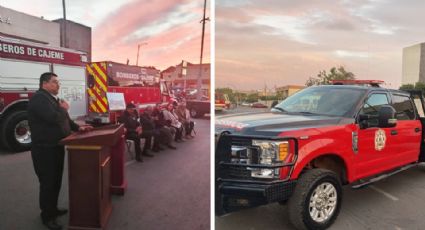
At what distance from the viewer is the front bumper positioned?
6.84 ft

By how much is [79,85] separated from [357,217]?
2.58m

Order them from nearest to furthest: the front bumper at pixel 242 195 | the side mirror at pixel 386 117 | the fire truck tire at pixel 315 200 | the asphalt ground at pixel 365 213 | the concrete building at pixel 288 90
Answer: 1. the front bumper at pixel 242 195
2. the fire truck tire at pixel 315 200
3. the asphalt ground at pixel 365 213
4. the side mirror at pixel 386 117
5. the concrete building at pixel 288 90

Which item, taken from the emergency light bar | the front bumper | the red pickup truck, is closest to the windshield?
the red pickup truck

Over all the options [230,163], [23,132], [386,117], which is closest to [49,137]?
[23,132]

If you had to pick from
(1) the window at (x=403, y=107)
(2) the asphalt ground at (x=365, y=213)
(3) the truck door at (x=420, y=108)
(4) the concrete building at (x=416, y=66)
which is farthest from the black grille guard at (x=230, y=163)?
(4) the concrete building at (x=416, y=66)

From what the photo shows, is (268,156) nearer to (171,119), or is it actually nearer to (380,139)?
(171,119)

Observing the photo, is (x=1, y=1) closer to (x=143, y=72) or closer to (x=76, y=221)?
(x=143, y=72)

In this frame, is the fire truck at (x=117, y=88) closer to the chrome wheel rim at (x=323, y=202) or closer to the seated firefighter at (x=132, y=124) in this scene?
the seated firefighter at (x=132, y=124)

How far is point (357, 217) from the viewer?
9.23 ft

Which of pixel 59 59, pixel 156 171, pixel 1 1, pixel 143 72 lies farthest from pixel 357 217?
pixel 1 1

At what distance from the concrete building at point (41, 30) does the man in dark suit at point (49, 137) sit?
0.39 ft

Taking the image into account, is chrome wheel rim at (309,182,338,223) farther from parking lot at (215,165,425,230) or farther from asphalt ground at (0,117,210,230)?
asphalt ground at (0,117,210,230)

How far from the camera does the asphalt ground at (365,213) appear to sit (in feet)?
8.38

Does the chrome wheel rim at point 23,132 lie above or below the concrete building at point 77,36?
below
